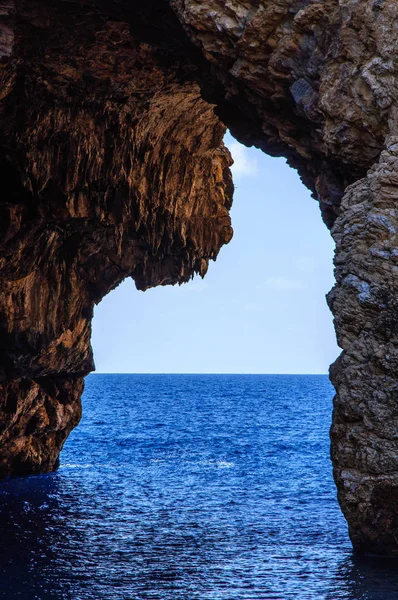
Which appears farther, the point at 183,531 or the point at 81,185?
the point at 81,185

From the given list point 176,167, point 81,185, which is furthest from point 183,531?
point 176,167

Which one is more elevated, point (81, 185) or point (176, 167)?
point (176, 167)

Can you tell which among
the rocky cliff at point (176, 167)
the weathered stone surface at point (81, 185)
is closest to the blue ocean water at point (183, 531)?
the rocky cliff at point (176, 167)

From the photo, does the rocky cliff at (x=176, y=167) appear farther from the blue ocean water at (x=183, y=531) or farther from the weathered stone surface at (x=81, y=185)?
the blue ocean water at (x=183, y=531)

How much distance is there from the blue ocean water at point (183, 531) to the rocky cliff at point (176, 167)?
8.12 feet

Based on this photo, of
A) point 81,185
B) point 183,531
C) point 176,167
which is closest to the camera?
point 183,531

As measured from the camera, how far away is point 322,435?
68938 mm

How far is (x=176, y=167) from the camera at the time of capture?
31.8 meters

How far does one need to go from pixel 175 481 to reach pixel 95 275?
10711 mm

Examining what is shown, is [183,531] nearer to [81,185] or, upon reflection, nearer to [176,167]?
[81,185]

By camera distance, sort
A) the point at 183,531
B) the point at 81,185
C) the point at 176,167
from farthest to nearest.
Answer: the point at 176,167 < the point at 81,185 < the point at 183,531

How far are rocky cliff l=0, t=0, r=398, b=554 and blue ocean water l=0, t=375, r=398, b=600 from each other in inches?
97.5

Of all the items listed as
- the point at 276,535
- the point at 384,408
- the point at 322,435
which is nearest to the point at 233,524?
the point at 276,535

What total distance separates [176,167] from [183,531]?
600 inches
